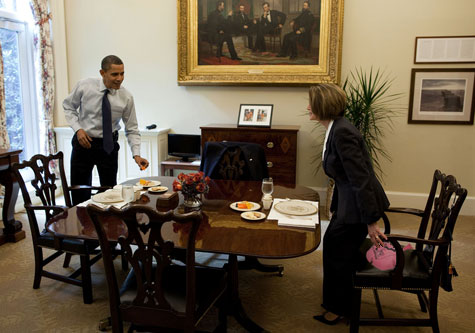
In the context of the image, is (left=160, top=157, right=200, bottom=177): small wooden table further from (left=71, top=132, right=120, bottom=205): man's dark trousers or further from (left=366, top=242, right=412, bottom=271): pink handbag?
(left=366, top=242, right=412, bottom=271): pink handbag

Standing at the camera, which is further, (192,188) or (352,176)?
(192,188)

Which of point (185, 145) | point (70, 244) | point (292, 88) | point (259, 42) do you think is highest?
point (259, 42)

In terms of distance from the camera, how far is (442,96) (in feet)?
14.9

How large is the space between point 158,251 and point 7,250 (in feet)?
8.07

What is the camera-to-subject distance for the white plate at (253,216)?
2198 mm

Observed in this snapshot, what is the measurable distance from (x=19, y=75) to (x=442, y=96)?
15.7 ft

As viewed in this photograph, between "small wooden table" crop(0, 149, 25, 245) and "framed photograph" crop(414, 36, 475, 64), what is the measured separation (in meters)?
4.13

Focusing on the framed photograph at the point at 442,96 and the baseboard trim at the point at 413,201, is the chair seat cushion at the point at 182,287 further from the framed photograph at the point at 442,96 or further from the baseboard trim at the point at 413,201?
the framed photograph at the point at 442,96

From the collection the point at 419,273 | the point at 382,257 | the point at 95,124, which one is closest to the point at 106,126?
the point at 95,124

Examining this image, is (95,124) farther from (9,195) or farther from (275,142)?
(275,142)

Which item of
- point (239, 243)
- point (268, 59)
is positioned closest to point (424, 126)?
point (268, 59)

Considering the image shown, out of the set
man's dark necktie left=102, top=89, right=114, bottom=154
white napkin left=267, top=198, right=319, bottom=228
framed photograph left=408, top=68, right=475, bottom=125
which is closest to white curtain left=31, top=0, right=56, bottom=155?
man's dark necktie left=102, top=89, right=114, bottom=154

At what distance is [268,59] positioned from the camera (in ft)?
15.6

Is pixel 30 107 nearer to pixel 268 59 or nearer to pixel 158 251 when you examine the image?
pixel 268 59
